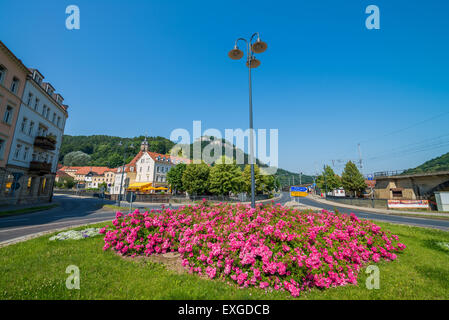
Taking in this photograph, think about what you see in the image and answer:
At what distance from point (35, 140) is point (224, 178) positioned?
97.8ft

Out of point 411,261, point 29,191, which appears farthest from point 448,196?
point 29,191

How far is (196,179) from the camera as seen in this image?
42125 millimetres

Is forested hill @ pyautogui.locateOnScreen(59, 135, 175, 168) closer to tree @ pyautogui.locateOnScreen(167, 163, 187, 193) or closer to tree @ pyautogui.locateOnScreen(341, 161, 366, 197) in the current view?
tree @ pyautogui.locateOnScreen(167, 163, 187, 193)

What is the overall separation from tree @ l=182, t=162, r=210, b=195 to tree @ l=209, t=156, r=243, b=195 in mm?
1579

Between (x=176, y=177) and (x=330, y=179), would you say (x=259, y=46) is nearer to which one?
(x=176, y=177)

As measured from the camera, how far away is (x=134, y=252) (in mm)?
6148

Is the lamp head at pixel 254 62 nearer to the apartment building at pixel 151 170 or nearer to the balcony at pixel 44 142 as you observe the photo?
the balcony at pixel 44 142

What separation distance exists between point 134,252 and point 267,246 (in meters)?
4.34

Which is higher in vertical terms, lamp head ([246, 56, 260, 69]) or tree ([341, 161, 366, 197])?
lamp head ([246, 56, 260, 69])

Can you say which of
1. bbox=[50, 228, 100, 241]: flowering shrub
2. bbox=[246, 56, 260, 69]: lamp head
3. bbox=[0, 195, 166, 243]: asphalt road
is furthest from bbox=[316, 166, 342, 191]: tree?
bbox=[50, 228, 100, 241]: flowering shrub

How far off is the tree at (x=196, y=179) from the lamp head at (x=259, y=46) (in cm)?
3503

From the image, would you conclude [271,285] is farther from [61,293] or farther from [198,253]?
[61,293]

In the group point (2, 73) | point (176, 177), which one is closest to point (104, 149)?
point (176, 177)

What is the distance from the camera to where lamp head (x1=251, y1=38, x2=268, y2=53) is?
871 centimetres
